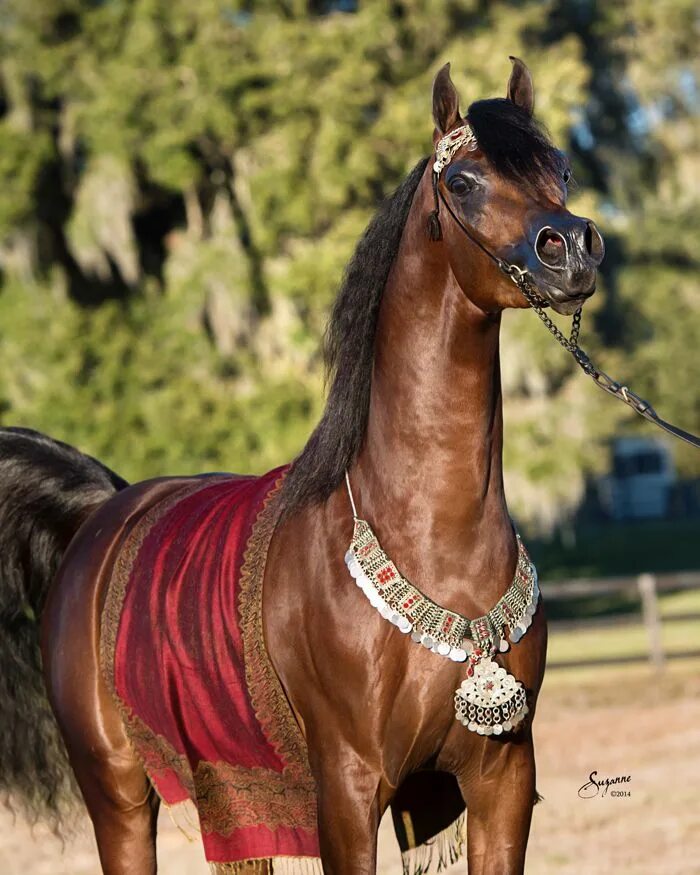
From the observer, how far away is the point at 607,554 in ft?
101

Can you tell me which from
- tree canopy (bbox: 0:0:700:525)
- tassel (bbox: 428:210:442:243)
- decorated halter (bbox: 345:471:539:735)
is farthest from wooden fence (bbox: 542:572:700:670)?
tassel (bbox: 428:210:442:243)

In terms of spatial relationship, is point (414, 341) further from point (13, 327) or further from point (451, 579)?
point (13, 327)

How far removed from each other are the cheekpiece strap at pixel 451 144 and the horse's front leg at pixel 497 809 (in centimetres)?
133

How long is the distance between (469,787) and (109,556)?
150cm

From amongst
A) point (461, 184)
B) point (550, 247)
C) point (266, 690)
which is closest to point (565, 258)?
point (550, 247)

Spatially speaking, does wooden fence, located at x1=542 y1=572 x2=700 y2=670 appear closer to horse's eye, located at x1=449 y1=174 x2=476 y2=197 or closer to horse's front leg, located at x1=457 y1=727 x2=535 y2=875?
horse's front leg, located at x1=457 y1=727 x2=535 y2=875

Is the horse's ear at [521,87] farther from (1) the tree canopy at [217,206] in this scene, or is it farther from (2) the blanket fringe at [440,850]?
(1) the tree canopy at [217,206]

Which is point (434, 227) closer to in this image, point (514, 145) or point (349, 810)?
point (514, 145)

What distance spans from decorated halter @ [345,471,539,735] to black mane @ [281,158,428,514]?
278 millimetres

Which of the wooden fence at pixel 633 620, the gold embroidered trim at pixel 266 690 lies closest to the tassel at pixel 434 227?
the gold embroidered trim at pixel 266 690

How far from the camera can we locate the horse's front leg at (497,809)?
3207 millimetres

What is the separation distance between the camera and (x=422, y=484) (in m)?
3.16

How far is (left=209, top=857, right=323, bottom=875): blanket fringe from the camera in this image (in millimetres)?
3590

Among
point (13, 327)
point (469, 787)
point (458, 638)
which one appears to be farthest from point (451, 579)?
point (13, 327)
